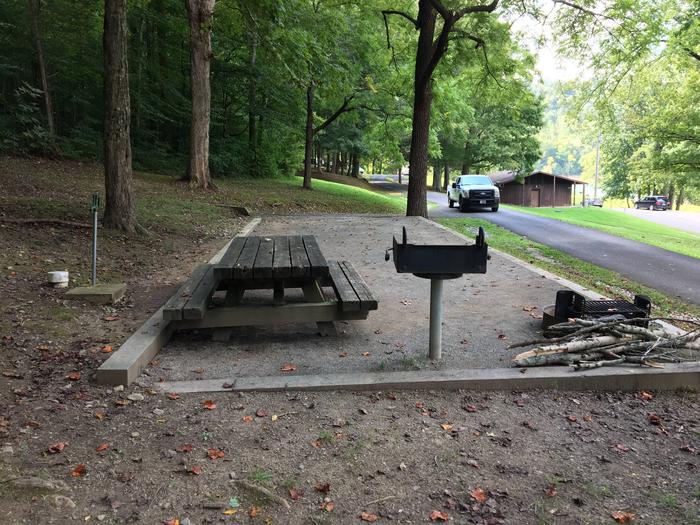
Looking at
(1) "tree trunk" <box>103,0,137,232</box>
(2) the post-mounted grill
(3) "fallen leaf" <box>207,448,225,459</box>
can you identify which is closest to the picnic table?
(2) the post-mounted grill

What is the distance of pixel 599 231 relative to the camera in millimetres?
18969

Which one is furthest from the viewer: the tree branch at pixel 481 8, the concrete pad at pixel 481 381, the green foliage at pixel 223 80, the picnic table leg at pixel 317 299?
the green foliage at pixel 223 80

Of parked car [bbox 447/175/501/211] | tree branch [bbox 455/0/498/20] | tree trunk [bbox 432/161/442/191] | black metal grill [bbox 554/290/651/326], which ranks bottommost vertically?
black metal grill [bbox 554/290/651/326]

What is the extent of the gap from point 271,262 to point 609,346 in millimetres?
2900

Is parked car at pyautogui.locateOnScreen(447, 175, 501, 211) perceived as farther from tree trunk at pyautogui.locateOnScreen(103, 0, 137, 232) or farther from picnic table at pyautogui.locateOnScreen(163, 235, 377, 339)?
picnic table at pyautogui.locateOnScreen(163, 235, 377, 339)

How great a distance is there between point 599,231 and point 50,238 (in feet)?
56.4

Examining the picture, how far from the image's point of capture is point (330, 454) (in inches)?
118

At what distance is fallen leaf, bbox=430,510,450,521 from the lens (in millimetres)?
2451

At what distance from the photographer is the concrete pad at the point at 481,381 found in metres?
3.84

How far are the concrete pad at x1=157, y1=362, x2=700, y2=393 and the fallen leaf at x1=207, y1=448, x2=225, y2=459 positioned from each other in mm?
794

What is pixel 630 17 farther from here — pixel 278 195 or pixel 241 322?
pixel 241 322

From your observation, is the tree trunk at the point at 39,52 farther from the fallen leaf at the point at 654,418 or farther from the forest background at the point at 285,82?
the fallen leaf at the point at 654,418

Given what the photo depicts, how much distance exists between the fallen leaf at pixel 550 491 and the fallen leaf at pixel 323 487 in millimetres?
1070

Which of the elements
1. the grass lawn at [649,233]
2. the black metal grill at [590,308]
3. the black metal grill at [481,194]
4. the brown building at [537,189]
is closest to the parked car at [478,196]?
the black metal grill at [481,194]
